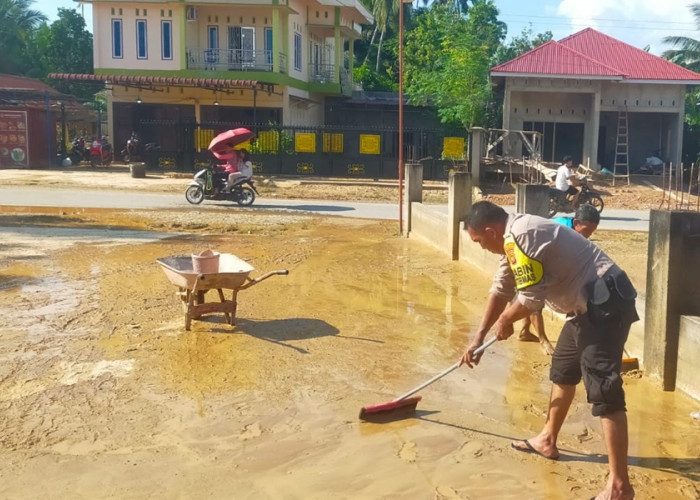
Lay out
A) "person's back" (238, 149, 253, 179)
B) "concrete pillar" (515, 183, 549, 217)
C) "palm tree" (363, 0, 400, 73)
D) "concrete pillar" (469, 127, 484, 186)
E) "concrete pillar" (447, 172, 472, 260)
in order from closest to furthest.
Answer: "concrete pillar" (515, 183, 549, 217) < "concrete pillar" (447, 172, 472, 260) < "person's back" (238, 149, 253, 179) < "concrete pillar" (469, 127, 484, 186) < "palm tree" (363, 0, 400, 73)

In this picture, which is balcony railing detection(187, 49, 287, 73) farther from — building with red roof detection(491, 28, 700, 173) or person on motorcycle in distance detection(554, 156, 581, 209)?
person on motorcycle in distance detection(554, 156, 581, 209)

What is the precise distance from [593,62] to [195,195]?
17.0 meters

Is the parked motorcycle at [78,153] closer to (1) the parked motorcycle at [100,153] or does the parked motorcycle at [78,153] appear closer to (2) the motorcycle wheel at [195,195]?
(1) the parked motorcycle at [100,153]

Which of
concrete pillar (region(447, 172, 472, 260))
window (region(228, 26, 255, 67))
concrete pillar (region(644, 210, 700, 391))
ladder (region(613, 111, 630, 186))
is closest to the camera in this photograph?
concrete pillar (region(644, 210, 700, 391))

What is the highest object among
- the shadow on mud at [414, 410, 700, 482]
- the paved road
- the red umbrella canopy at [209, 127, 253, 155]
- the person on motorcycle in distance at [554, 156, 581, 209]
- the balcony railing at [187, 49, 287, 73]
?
the balcony railing at [187, 49, 287, 73]

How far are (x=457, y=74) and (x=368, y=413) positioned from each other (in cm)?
2772

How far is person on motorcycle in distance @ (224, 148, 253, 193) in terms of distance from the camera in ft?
61.7

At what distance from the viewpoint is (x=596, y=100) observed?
1135 inches

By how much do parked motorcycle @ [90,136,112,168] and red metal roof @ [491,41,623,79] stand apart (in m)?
16.1

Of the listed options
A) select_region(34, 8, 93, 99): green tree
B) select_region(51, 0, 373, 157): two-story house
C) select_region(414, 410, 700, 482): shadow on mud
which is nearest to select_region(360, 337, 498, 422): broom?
select_region(414, 410, 700, 482): shadow on mud

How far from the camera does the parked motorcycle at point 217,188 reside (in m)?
18.9

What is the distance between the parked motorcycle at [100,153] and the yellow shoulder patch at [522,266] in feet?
99.8

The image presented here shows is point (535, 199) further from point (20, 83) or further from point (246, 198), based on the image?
point (20, 83)

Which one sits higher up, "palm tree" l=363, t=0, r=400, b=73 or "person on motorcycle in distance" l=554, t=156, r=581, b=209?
"palm tree" l=363, t=0, r=400, b=73
